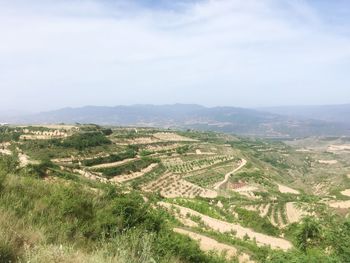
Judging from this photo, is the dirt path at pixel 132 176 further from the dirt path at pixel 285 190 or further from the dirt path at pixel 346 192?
the dirt path at pixel 346 192

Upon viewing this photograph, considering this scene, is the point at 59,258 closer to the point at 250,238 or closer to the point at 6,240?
the point at 6,240

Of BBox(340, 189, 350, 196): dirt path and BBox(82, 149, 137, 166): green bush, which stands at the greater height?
BBox(82, 149, 137, 166): green bush

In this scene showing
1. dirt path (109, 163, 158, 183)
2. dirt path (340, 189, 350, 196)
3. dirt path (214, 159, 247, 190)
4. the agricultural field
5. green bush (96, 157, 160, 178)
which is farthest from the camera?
dirt path (214, 159, 247, 190)

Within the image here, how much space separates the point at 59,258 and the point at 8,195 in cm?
284

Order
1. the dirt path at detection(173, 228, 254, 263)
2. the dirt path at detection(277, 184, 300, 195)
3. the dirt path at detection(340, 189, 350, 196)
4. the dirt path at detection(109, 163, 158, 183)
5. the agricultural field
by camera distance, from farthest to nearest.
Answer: the dirt path at detection(277, 184, 300, 195)
the dirt path at detection(340, 189, 350, 196)
the dirt path at detection(109, 163, 158, 183)
the dirt path at detection(173, 228, 254, 263)
the agricultural field

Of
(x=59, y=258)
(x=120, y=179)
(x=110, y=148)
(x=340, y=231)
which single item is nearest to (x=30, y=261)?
(x=59, y=258)

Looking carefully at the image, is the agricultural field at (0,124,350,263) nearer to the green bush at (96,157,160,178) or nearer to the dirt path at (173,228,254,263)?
the dirt path at (173,228,254,263)

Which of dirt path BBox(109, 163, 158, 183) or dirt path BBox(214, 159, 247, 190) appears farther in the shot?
dirt path BBox(214, 159, 247, 190)

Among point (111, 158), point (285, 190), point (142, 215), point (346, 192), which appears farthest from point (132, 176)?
point (142, 215)

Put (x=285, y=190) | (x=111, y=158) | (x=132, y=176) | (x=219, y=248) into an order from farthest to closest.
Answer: (x=285, y=190)
(x=111, y=158)
(x=132, y=176)
(x=219, y=248)

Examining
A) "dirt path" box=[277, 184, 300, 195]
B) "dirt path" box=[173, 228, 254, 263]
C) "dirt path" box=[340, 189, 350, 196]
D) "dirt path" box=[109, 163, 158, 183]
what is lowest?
"dirt path" box=[277, 184, 300, 195]

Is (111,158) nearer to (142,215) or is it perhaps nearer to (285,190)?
(285,190)

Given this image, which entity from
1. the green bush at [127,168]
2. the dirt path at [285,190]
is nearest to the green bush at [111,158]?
the green bush at [127,168]

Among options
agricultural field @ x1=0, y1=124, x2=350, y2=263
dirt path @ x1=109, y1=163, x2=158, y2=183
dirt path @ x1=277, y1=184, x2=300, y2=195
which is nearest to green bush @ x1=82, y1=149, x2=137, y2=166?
agricultural field @ x1=0, y1=124, x2=350, y2=263
